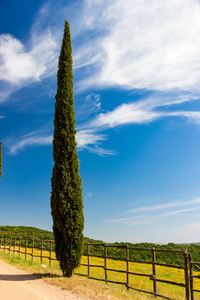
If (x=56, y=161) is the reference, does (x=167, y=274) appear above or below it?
below

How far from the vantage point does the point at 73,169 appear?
44.8ft

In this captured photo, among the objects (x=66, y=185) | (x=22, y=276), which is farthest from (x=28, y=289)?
(x=66, y=185)

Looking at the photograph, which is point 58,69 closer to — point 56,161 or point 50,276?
point 56,161

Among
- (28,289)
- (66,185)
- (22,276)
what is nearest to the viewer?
(28,289)

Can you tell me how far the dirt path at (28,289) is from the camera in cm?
884

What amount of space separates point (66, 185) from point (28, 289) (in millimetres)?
4992

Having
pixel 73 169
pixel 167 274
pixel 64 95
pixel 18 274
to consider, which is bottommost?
pixel 167 274

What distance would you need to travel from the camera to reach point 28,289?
977cm

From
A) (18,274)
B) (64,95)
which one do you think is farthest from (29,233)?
(64,95)

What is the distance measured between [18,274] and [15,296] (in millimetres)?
4875

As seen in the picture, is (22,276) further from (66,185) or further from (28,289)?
(66,185)

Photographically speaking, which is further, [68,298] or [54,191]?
[54,191]

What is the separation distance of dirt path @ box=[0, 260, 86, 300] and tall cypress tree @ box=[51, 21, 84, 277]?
182 centimetres

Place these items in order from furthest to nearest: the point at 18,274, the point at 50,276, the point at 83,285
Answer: the point at 18,274, the point at 50,276, the point at 83,285
